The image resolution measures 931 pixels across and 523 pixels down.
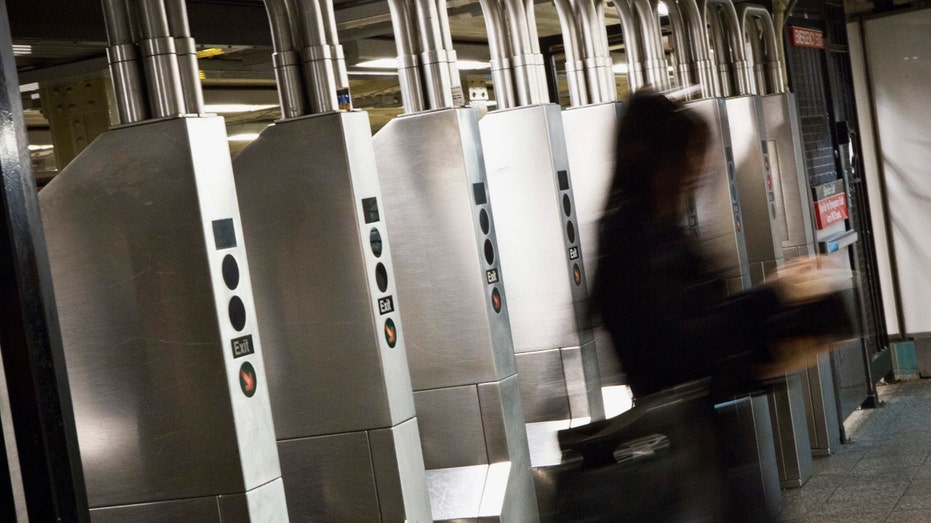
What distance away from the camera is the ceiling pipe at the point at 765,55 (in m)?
6.97

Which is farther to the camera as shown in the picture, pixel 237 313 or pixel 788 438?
pixel 788 438

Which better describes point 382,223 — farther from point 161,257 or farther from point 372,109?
point 372,109

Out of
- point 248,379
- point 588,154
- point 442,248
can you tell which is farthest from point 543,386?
point 248,379

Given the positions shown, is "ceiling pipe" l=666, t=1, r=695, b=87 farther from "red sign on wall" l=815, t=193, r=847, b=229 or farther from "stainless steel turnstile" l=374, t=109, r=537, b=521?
"stainless steel turnstile" l=374, t=109, r=537, b=521

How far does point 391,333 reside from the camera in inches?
127

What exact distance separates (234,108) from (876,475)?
381 centimetres

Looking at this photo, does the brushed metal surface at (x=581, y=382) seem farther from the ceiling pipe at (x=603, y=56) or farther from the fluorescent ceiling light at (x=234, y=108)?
the fluorescent ceiling light at (x=234, y=108)

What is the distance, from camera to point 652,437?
245 centimetres

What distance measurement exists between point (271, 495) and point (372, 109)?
12.6ft

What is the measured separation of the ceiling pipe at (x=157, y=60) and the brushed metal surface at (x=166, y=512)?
878mm

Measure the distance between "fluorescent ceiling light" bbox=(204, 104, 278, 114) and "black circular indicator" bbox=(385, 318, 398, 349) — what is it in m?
2.27

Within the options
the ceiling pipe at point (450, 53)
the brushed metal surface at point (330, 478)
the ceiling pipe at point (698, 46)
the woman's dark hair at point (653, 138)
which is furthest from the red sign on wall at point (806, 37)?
the woman's dark hair at point (653, 138)

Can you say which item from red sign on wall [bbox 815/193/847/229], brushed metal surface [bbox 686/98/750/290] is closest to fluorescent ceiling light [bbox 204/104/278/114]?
brushed metal surface [bbox 686/98/750/290]

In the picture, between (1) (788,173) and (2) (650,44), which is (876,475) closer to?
(1) (788,173)
